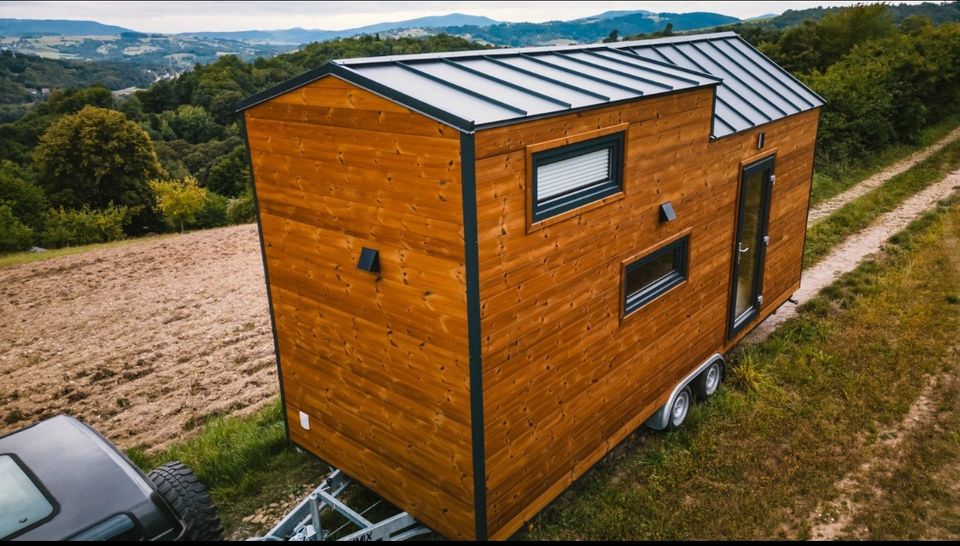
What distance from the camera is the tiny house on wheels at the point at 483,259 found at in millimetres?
4730

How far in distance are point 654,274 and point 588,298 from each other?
4.90ft

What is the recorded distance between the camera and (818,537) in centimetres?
585

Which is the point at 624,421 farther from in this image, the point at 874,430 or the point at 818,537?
the point at 874,430

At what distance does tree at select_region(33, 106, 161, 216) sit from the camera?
3591cm

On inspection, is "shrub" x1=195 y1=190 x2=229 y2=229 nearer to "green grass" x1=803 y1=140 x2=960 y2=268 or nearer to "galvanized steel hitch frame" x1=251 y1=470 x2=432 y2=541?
"green grass" x1=803 y1=140 x2=960 y2=268

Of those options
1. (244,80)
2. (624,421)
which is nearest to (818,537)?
(624,421)

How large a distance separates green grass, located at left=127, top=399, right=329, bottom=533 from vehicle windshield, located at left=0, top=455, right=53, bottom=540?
1896 millimetres

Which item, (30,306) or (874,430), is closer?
(874,430)

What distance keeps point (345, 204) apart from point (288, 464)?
11.3 ft

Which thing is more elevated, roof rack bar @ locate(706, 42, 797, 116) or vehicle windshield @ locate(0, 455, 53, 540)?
roof rack bar @ locate(706, 42, 797, 116)

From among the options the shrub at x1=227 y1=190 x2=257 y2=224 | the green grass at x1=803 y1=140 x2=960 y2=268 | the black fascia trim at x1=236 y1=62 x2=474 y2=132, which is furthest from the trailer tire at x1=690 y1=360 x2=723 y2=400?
the shrub at x1=227 y1=190 x2=257 y2=224

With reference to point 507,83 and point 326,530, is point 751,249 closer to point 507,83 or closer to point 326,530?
point 507,83

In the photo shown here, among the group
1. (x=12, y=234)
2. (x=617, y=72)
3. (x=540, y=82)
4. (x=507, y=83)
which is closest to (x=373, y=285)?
(x=507, y=83)

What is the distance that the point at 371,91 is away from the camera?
480 cm
